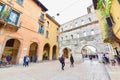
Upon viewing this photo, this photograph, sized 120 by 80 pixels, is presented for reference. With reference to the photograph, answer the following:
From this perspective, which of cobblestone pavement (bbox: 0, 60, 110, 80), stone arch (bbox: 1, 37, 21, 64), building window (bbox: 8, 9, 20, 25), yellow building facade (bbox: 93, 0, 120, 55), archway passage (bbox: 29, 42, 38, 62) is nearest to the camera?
cobblestone pavement (bbox: 0, 60, 110, 80)

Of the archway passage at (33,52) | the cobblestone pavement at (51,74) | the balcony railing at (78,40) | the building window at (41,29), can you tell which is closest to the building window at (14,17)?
the building window at (41,29)

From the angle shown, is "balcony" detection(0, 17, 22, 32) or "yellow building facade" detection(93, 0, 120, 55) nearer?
"yellow building facade" detection(93, 0, 120, 55)

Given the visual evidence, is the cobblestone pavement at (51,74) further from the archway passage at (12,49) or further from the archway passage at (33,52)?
the archway passage at (33,52)

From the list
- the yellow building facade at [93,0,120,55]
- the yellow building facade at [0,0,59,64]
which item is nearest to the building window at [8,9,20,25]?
the yellow building facade at [0,0,59,64]

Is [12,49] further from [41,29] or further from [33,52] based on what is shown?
[41,29]

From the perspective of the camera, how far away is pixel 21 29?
1374 cm

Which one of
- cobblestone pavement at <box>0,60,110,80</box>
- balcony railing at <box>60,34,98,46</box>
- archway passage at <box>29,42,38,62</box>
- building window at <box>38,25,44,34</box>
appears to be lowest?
cobblestone pavement at <box>0,60,110,80</box>

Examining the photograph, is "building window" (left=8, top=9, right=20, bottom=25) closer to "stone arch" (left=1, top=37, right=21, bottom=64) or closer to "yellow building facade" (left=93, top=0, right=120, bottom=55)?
"stone arch" (left=1, top=37, right=21, bottom=64)

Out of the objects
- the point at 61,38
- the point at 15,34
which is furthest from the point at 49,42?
the point at 15,34

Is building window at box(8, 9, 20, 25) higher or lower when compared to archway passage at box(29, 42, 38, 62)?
higher

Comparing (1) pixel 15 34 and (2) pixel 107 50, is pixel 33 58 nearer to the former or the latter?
(1) pixel 15 34

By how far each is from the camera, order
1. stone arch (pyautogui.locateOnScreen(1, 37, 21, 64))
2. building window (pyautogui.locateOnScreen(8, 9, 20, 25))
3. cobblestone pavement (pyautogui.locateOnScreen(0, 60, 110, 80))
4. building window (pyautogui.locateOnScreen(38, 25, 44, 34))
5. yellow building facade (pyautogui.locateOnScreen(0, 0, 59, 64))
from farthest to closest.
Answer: building window (pyautogui.locateOnScreen(38, 25, 44, 34)) < stone arch (pyautogui.locateOnScreen(1, 37, 21, 64)) < building window (pyautogui.locateOnScreen(8, 9, 20, 25)) < yellow building facade (pyautogui.locateOnScreen(0, 0, 59, 64)) < cobblestone pavement (pyautogui.locateOnScreen(0, 60, 110, 80))

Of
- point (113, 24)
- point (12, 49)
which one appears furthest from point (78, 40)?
point (12, 49)

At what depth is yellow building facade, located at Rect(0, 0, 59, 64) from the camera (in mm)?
11336
